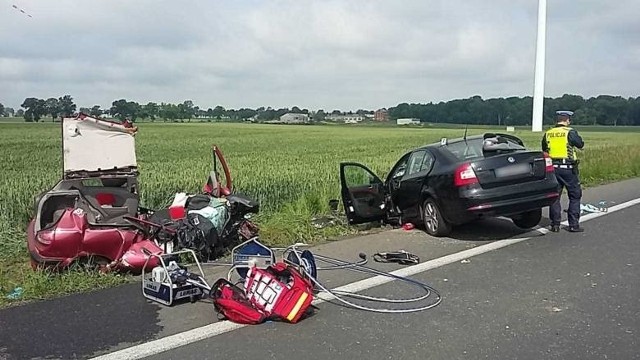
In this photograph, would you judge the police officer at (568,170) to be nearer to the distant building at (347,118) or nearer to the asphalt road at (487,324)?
the asphalt road at (487,324)

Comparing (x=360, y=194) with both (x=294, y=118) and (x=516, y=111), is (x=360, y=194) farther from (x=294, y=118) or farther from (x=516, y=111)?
(x=294, y=118)

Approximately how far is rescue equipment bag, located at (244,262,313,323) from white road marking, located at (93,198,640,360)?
0.87 feet

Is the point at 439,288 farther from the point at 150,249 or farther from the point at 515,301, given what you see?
the point at 150,249

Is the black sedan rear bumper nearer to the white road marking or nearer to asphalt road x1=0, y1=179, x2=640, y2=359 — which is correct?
the white road marking

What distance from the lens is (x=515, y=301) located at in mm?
5586

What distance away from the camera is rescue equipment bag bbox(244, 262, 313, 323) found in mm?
5043

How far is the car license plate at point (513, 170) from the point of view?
8344 mm

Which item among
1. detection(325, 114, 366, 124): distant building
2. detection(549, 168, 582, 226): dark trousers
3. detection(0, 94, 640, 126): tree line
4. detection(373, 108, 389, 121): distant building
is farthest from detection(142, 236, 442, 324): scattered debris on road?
detection(325, 114, 366, 124): distant building

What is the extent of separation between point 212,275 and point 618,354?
12.9 feet

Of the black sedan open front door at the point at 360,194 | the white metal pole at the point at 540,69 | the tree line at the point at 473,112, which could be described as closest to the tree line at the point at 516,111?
the tree line at the point at 473,112

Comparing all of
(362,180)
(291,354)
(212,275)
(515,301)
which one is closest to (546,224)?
(362,180)

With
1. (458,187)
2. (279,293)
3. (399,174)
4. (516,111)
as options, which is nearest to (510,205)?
(458,187)

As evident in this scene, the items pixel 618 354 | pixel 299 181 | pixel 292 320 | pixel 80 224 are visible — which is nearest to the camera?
pixel 618 354

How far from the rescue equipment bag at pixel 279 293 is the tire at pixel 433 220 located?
3.84 metres
